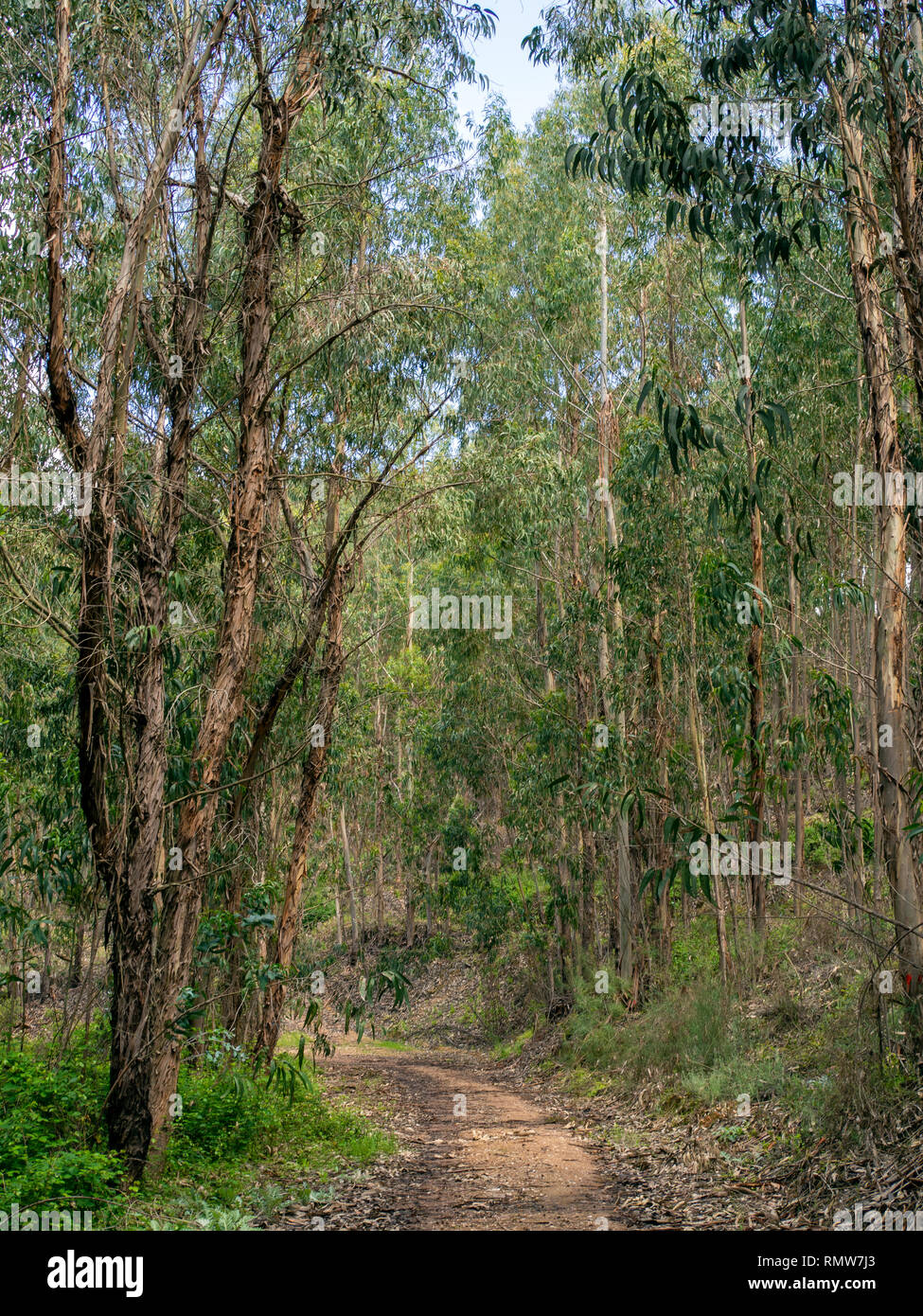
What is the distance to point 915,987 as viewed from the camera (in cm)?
553

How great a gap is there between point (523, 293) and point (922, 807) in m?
12.6

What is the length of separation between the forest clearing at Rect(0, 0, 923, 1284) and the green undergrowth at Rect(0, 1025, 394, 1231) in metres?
0.04

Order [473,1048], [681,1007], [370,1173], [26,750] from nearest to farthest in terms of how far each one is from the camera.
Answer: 1. [370,1173]
2. [26,750]
3. [681,1007]
4. [473,1048]

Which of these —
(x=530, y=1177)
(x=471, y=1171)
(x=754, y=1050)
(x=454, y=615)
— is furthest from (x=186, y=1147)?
(x=454, y=615)

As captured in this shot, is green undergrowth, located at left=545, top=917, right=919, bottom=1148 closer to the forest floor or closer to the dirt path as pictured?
the forest floor

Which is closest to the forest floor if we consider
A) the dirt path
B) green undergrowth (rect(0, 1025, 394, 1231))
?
the dirt path

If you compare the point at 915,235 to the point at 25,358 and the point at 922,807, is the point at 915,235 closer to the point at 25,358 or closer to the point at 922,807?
the point at 922,807

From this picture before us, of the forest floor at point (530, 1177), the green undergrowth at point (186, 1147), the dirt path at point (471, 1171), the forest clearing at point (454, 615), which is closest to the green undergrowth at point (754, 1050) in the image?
the forest clearing at point (454, 615)

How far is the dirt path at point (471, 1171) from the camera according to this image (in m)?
5.59

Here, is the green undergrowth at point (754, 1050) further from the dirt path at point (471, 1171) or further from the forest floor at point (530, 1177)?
the dirt path at point (471, 1171)

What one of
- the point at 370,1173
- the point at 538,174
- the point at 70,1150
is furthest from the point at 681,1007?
the point at 538,174

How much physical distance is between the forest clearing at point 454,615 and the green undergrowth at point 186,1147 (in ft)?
0.13

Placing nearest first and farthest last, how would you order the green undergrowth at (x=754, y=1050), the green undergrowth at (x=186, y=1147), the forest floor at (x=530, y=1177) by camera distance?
the green undergrowth at (x=186, y=1147) < the forest floor at (x=530, y=1177) < the green undergrowth at (x=754, y=1050)

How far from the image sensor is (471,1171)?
7.01m
